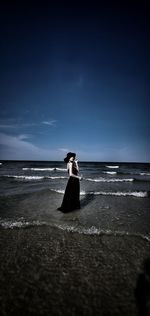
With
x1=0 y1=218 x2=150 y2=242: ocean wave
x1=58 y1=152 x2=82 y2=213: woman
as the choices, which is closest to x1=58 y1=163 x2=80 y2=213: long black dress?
x1=58 y1=152 x2=82 y2=213: woman

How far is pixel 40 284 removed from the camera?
10.5ft

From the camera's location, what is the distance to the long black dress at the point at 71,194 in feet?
24.4

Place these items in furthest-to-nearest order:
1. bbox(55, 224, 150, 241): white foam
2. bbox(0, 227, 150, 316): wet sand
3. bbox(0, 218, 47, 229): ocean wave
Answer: bbox(0, 218, 47, 229): ocean wave → bbox(55, 224, 150, 241): white foam → bbox(0, 227, 150, 316): wet sand

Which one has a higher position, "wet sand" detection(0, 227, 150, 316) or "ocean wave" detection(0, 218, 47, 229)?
"ocean wave" detection(0, 218, 47, 229)

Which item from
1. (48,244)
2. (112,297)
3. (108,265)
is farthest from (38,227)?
(112,297)

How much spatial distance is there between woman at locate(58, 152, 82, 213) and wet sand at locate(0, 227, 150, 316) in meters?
2.31

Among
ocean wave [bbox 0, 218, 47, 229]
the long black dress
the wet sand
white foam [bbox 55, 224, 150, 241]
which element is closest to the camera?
the wet sand

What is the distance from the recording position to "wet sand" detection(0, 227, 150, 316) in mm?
2781

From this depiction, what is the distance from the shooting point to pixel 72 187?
747 centimetres

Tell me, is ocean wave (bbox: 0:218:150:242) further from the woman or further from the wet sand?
the woman

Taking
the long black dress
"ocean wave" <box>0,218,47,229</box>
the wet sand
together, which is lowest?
the wet sand

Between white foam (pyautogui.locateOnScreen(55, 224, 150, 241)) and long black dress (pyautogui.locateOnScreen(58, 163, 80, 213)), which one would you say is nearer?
white foam (pyautogui.locateOnScreen(55, 224, 150, 241))

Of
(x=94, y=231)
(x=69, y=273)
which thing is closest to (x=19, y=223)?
(x=94, y=231)

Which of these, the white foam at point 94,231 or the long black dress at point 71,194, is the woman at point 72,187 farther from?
the white foam at point 94,231
